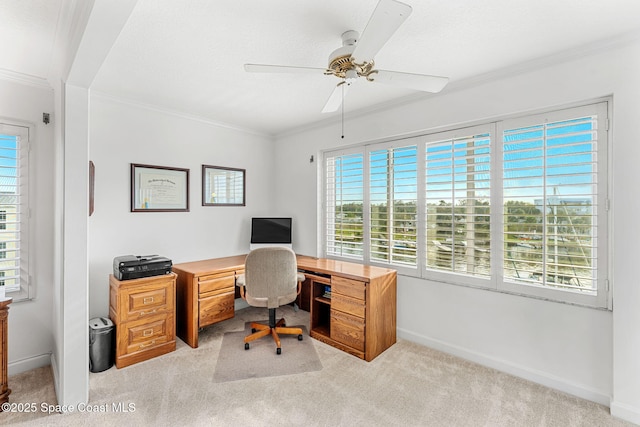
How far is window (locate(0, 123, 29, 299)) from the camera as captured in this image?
2.46 metres

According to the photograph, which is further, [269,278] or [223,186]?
[223,186]

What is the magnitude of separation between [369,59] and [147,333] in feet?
9.46

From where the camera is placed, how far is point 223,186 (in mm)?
3975

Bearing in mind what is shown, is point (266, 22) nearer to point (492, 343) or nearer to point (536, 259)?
point (536, 259)

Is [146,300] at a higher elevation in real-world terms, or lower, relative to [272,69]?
lower

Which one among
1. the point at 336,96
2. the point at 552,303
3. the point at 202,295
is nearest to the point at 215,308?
the point at 202,295

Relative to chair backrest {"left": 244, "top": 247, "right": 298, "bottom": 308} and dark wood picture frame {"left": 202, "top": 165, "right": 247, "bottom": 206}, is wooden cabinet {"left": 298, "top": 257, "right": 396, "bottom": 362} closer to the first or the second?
chair backrest {"left": 244, "top": 247, "right": 298, "bottom": 308}

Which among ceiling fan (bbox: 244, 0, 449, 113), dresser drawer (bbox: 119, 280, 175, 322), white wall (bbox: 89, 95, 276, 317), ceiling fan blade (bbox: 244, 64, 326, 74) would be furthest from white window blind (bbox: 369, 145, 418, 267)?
dresser drawer (bbox: 119, 280, 175, 322)

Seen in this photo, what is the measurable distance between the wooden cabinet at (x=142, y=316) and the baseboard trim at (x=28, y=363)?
0.58 meters

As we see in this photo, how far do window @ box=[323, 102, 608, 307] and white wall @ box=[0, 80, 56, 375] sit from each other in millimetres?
3010

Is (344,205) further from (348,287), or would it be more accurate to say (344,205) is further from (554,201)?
(554,201)

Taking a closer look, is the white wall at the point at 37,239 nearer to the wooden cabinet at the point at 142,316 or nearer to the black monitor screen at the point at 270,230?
the wooden cabinet at the point at 142,316

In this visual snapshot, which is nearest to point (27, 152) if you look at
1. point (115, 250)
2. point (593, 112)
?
point (115, 250)

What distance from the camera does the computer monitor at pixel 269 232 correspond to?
Result: 4094 millimetres
